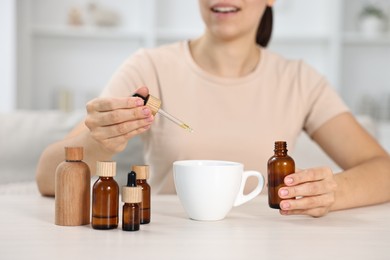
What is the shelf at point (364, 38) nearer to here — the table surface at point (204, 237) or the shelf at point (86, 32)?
the shelf at point (86, 32)

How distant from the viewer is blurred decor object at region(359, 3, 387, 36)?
431 centimetres

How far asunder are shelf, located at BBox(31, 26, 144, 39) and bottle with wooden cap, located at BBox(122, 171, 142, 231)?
3.46 m

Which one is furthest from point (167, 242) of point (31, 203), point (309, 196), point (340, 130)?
point (340, 130)

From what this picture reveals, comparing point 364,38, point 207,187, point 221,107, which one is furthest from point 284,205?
point 364,38

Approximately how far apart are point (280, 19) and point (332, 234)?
360cm

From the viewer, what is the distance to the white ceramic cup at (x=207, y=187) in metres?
1.04

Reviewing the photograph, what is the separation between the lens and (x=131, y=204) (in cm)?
97

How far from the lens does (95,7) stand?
4.40 meters

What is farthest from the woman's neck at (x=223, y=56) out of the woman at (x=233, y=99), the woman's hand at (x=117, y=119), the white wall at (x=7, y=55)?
the white wall at (x=7, y=55)

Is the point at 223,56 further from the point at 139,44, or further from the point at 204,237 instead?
the point at 139,44

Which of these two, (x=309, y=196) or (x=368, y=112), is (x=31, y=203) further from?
(x=368, y=112)

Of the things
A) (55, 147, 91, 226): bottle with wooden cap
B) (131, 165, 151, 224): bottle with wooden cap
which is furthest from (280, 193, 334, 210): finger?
(55, 147, 91, 226): bottle with wooden cap

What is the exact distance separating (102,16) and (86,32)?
0.52ft

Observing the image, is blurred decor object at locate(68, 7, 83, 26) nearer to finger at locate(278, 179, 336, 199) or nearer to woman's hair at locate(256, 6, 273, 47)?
woman's hair at locate(256, 6, 273, 47)
